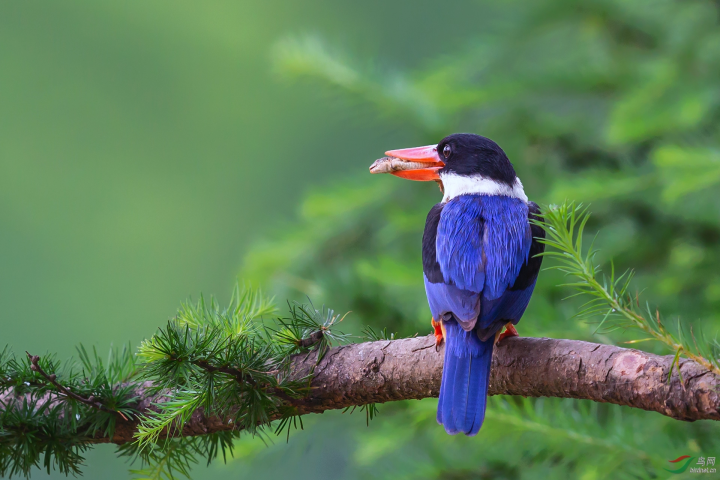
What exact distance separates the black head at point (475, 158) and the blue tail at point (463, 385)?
571mm

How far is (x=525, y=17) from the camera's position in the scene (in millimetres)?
2143

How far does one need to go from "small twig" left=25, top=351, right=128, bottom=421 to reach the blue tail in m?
0.46

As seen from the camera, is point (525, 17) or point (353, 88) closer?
point (353, 88)

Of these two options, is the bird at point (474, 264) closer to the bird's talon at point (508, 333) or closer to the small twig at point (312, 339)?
the bird's talon at point (508, 333)

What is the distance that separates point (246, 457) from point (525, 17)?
5.16ft

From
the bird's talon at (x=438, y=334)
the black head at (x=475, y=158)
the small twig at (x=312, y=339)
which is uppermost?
the black head at (x=475, y=158)

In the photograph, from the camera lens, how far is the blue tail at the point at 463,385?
1002 millimetres

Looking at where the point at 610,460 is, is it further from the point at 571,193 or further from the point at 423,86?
the point at 423,86

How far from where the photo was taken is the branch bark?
0.81 meters

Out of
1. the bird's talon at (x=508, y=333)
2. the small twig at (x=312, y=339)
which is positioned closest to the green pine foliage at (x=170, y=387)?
the small twig at (x=312, y=339)

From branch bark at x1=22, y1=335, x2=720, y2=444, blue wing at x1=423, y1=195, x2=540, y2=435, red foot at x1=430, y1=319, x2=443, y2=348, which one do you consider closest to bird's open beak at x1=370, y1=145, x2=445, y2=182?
blue wing at x1=423, y1=195, x2=540, y2=435

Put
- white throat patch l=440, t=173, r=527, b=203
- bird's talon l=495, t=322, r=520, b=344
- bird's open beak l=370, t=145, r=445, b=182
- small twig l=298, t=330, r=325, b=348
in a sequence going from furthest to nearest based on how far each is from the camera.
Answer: bird's open beak l=370, t=145, r=445, b=182 < white throat patch l=440, t=173, r=527, b=203 < bird's talon l=495, t=322, r=520, b=344 < small twig l=298, t=330, r=325, b=348

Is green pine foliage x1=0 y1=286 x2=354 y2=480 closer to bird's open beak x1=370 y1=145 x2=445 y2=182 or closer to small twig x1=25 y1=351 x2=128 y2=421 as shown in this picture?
small twig x1=25 y1=351 x2=128 y2=421

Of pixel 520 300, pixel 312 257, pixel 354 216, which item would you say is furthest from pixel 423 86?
pixel 520 300
